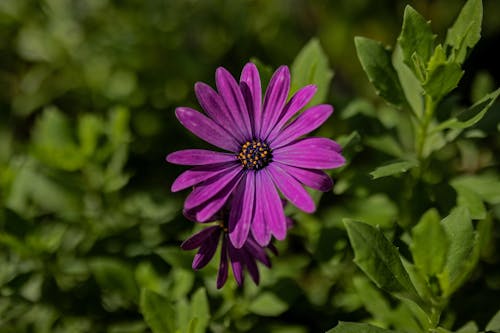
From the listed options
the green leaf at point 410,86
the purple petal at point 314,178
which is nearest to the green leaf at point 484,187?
the green leaf at point 410,86

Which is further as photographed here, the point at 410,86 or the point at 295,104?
the point at 410,86

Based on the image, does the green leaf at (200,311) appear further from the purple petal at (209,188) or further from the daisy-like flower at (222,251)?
the purple petal at (209,188)

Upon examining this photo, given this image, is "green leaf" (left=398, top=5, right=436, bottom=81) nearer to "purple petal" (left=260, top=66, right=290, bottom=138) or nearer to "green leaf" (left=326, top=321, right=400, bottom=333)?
"purple petal" (left=260, top=66, right=290, bottom=138)

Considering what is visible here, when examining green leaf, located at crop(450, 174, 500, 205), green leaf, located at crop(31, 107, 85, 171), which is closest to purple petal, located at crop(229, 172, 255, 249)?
green leaf, located at crop(450, 174, 500, 205)

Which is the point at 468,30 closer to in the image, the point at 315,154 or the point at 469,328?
the point at 315,154

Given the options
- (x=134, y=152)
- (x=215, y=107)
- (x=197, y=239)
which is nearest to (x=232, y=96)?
(x=215, y=107)

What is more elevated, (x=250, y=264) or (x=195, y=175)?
(x=195, y=175)

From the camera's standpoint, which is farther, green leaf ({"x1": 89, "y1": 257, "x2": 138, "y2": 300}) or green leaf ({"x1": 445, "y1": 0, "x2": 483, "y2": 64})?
green leaf ({"x1": 89, "y1": 257, "x2": 138, "y2": 300})
